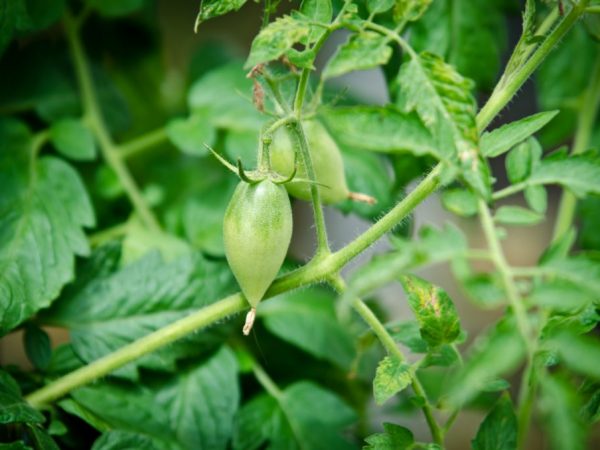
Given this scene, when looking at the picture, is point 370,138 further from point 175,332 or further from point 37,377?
point 37,377

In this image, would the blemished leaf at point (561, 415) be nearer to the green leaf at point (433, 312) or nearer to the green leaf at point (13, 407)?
the green leaf at point (433, 312)

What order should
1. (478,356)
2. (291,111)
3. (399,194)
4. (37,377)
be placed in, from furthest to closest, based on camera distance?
(399,194) → (37,377) → (291,111) → (478,356)

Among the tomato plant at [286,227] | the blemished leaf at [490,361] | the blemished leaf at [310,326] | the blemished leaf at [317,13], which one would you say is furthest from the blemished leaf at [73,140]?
the blemished leaf at [490,361]

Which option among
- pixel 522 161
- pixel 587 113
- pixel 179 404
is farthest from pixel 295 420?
pixel 587 113

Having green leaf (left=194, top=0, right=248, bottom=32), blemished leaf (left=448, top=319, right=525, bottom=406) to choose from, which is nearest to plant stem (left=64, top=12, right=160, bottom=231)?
green leaf (left=194, top=0, right=248, bottom=32)

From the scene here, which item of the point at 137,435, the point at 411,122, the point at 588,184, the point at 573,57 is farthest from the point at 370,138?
the point at 573,57

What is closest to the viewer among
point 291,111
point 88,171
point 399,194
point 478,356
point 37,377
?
point 478,356

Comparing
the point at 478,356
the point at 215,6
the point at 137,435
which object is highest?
the point at 215,6

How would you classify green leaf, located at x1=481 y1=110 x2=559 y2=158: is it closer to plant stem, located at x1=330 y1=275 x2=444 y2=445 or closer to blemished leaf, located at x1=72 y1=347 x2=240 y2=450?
plant stem, located at x1=330 y1=275 x2=444 y2=445

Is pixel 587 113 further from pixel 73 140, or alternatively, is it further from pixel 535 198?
pixel 73 140
